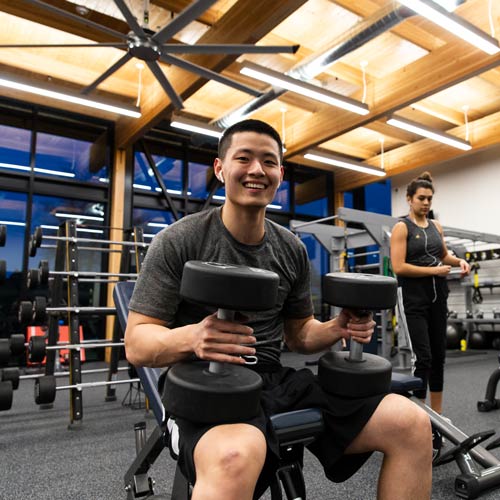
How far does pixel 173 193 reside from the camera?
644 cm

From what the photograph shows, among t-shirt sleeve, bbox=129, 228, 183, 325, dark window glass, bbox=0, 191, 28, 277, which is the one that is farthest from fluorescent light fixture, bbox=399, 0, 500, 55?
dark window glass, bbox=0, 191, 28, 277

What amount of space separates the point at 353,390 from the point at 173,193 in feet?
18.8

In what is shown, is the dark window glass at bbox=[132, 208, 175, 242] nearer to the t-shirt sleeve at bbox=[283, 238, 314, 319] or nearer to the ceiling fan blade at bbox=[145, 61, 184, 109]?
the ceiling fan blade at bbox=[145, 61, 184, 109]

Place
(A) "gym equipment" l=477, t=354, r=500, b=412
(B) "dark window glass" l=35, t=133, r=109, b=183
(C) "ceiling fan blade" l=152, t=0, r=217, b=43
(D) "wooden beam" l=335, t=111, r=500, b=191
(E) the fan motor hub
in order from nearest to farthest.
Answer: (C) "ceiling fan blade" l=152, t=0, r=217, b=43 < (A) "gym equipment" l=477, t=354, r=500, b=412 < (E) the fan motor hub < (B) "dark window glass" l=35, t=133, r=109, b=183 < (D) "wooden beam" l=335, t=111, r=500, b=191

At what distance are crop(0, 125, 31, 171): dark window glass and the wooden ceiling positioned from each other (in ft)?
1.50

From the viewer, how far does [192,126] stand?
5242 millimetres

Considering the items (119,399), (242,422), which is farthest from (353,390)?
(119,399)

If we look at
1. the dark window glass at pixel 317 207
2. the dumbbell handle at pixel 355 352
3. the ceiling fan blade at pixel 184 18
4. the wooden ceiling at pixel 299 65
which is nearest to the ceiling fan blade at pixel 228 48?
the ceiling fan blade at pixel 184 18

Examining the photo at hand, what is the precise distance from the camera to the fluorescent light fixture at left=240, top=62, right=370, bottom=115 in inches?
155

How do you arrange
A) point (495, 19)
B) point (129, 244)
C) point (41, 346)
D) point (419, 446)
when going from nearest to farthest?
point (419, 446), point (41, 346), point (129, 244), point (495, 19)

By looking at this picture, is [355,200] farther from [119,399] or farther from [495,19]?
[119,399]

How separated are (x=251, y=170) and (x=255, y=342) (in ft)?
1.42

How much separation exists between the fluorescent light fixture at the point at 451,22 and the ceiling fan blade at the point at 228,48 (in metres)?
0.88

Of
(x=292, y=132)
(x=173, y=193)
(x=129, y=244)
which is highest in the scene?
(x=292, y=132)
